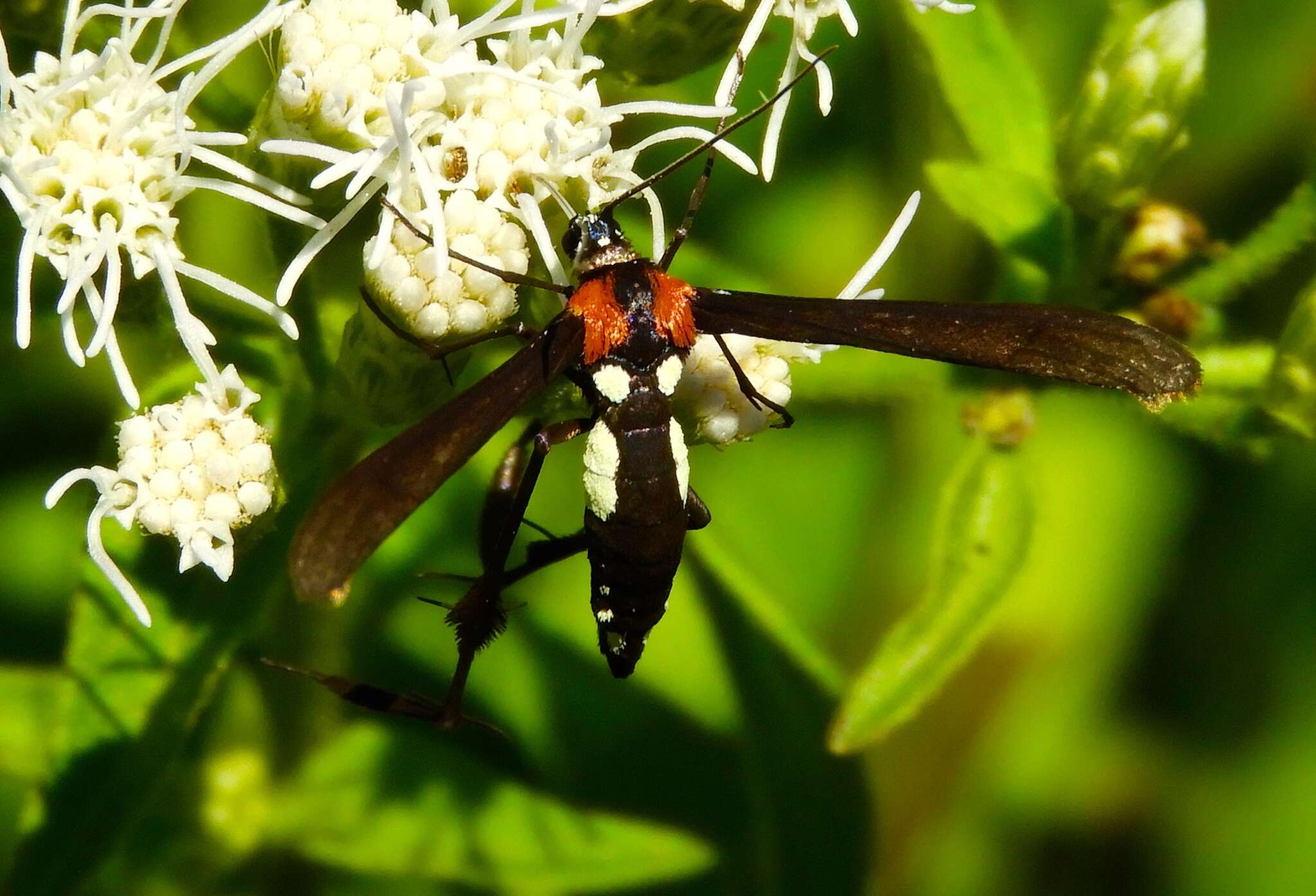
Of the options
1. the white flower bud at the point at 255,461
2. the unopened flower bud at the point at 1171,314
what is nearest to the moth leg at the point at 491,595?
the white flower bud at the point at 255,461

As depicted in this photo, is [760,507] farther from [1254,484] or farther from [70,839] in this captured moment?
[70,839]

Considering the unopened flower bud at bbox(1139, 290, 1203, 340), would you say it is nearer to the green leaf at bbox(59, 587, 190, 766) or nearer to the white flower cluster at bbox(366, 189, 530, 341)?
the white flower cluster at bbox(366, 189, 530, 341)

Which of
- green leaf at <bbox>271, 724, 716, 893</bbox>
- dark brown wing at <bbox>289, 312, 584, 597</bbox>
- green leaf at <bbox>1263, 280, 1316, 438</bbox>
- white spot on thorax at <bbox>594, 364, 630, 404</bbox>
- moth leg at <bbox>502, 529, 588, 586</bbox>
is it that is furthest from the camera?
green leaf at <bbox>271, 724, 716, 893</bbox>

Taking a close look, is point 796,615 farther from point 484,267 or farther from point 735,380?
point 484,267

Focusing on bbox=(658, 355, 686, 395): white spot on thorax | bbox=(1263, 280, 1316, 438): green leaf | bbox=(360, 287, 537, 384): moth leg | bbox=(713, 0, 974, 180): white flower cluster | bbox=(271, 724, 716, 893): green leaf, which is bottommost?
bbox=(271, 724, 716, 893): green leaf

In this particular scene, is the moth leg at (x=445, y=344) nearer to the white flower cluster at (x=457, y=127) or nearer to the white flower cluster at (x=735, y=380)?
the white flower cluster at (x=457, y=127)

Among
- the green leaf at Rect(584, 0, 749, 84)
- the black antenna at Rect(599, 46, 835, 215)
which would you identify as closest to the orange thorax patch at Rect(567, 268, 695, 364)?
the black antenna at Rect(599, 46, 835, 215)

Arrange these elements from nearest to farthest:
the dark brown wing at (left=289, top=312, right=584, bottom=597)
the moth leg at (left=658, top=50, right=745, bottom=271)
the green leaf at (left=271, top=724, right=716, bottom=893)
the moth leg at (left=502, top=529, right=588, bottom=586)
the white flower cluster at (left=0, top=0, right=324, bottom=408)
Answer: the dark brown wing at (left=289, top=312, right=584, bottom=597)
the white flower cluster at (left=0, top=0, right=324, bottom=408)
the moth leg at (left=658, top=50, right=745, bottom=271)
the moth leg at (left=502, top=529, right=588, bottom=586)
the green leaf at (left=271, top=724, right=716, bottom=893)
